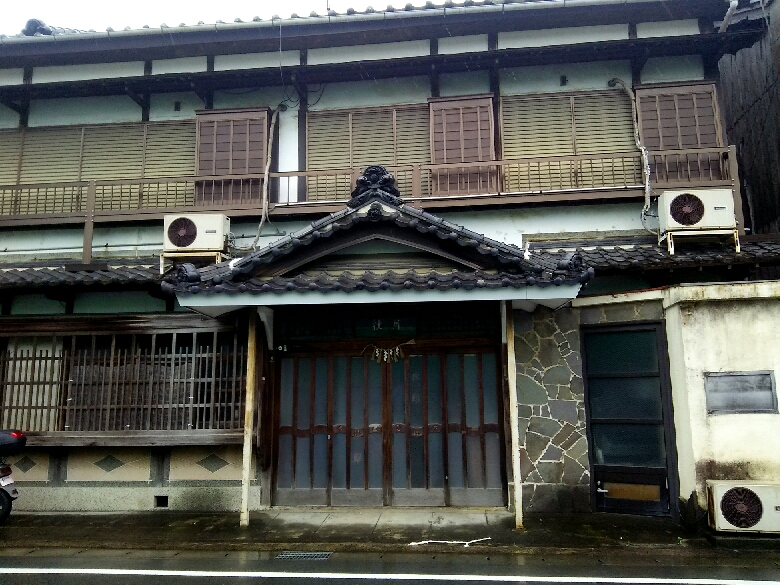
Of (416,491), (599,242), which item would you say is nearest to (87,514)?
(416,491)

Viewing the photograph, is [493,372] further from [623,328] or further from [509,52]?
[509,52]

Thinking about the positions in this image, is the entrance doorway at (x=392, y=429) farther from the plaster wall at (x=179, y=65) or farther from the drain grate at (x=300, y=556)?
the plaster wall at (x=179, y=65)

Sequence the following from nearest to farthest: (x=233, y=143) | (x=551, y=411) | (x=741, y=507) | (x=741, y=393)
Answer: (x=741, y=507), (x=741, y=393), (x=551, y=411), (x=233, y=143)

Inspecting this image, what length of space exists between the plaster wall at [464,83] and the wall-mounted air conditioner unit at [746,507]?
30.3 feet

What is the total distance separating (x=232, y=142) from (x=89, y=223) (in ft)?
11.7

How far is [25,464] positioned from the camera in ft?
36.2

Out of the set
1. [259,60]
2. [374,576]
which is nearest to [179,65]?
[259,60]

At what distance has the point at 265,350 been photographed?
1048 cm

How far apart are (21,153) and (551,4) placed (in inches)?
501

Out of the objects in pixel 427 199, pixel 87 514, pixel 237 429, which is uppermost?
pixel 427 199

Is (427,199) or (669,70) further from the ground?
(669,70)

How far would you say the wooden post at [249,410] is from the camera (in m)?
9.30

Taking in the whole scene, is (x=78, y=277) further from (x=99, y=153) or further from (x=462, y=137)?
(x=462, y=137)

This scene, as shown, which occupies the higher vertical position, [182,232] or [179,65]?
[179,65]
